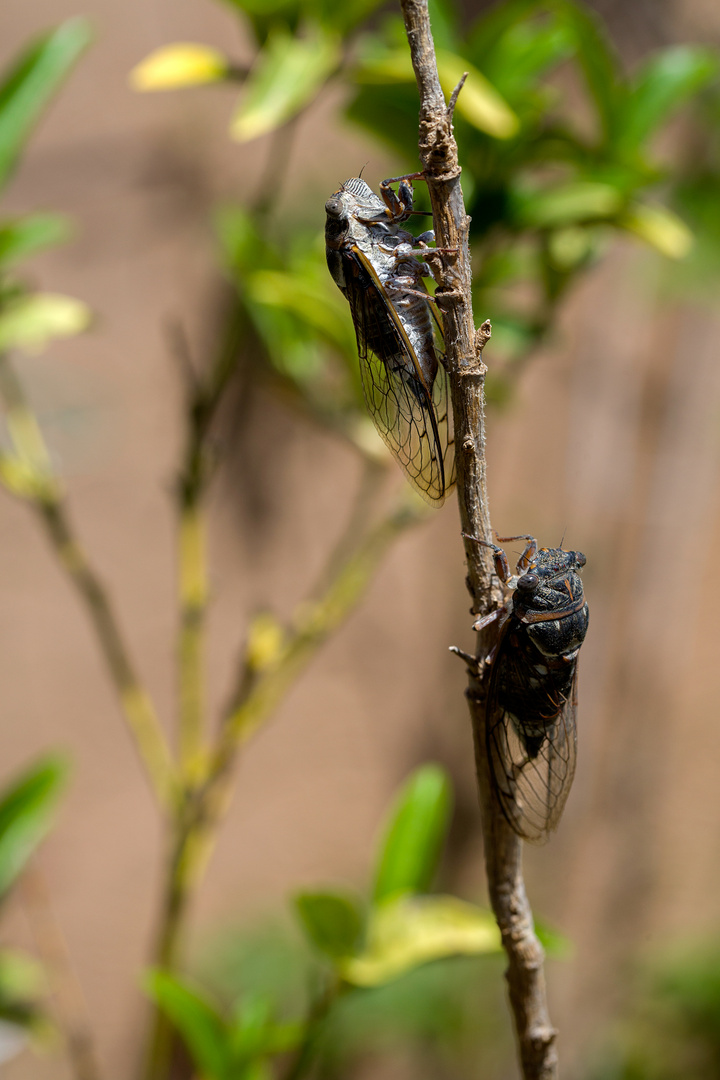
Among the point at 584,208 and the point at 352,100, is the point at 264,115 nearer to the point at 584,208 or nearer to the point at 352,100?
the point at 352,100

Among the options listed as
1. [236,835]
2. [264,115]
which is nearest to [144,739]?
[264,115]

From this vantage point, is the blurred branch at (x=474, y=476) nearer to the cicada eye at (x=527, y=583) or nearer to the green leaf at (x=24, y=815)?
the cicada eye at (x=527, y=583)

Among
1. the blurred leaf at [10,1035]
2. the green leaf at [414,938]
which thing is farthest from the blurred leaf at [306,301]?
the blurred leaf at [10,1035]

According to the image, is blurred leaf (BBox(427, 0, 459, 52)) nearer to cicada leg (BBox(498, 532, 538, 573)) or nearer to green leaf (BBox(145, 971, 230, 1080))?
cicada leg (BBox(498, 532, 538, 573))

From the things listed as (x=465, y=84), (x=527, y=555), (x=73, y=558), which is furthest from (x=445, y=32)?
(x=73, y=558)

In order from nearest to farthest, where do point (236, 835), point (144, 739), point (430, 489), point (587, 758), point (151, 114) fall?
point (430, 489) → point (144, 739) → point (151, 114) → point (236, 835) → point (587, 758)

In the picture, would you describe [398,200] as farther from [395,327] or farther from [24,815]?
[24,815]

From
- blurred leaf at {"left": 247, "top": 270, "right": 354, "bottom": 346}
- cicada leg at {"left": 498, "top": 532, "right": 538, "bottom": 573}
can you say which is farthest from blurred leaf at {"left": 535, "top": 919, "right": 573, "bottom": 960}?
blurred leaf at {"left": 247, "top": 270, "right": 354, "bottom": 346}

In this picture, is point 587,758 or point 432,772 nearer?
point 432,772
